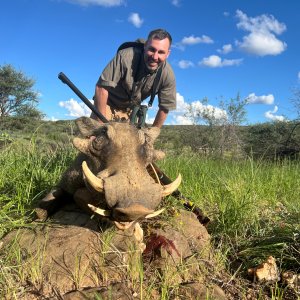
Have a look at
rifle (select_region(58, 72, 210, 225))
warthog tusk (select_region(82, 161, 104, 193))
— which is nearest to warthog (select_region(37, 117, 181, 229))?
warthog tusk (select_region(82, 161, 104, 193))

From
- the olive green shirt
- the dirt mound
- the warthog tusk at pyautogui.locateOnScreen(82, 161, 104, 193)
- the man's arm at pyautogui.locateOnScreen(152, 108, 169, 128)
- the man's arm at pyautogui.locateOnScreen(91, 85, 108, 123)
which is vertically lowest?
the dirt mound

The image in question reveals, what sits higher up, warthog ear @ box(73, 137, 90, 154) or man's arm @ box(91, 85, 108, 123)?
man's arm @ box(91, 85, 108, 123)

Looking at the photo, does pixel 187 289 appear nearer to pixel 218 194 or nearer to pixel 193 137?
pixel 218 194

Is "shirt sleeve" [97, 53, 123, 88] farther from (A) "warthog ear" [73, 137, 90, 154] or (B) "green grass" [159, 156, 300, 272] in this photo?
(A) "warthog ear" [73, 137, 90, 154]

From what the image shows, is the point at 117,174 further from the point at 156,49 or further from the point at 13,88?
the point at 13,88

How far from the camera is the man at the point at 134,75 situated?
17.8ft

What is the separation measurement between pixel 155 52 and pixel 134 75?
0.42 meters

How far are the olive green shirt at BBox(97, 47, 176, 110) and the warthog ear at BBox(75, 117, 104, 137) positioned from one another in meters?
1.91

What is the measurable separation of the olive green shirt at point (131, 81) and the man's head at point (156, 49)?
13 cm

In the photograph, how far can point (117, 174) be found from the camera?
2.88 m

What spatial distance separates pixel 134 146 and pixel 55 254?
3.29 feet

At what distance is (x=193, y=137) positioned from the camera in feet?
61.8

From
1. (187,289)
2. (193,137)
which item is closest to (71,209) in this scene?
(187,289)

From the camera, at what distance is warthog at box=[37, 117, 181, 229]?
272 cm
